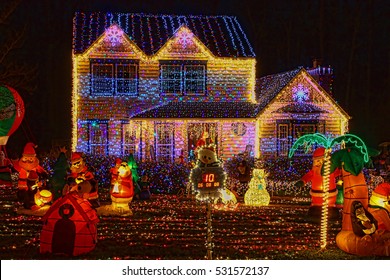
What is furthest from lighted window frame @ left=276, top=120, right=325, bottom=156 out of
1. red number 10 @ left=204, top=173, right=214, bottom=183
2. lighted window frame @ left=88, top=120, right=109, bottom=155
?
red number 10 @ left=204, top=173, right=214, bottom=183

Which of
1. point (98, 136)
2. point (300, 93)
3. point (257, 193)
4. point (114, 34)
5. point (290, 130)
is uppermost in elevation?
point (114, 34)

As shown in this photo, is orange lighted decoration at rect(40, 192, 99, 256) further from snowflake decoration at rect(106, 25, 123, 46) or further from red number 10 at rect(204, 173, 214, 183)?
snowflake decoration at rect(106, 25, 123, 46)

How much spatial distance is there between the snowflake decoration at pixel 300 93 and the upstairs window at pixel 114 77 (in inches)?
257

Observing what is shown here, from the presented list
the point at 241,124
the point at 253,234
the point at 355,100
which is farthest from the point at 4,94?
the point at 355,100

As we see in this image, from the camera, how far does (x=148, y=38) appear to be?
27.1 meters

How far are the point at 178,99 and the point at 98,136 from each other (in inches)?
143

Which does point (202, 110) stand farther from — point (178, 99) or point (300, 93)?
point (300, 93)

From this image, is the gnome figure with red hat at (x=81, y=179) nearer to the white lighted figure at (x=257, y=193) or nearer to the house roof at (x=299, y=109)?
the white lighted figure at (x=257, y=193)

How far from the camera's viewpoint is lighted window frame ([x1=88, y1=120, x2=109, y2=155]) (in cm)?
2603

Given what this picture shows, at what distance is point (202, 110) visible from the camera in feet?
86.1

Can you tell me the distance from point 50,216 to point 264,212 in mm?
6782

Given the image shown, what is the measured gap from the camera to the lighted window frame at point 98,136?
26.0 m

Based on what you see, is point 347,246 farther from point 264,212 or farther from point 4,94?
point 4,94

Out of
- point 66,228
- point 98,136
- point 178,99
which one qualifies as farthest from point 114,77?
point 66,228
